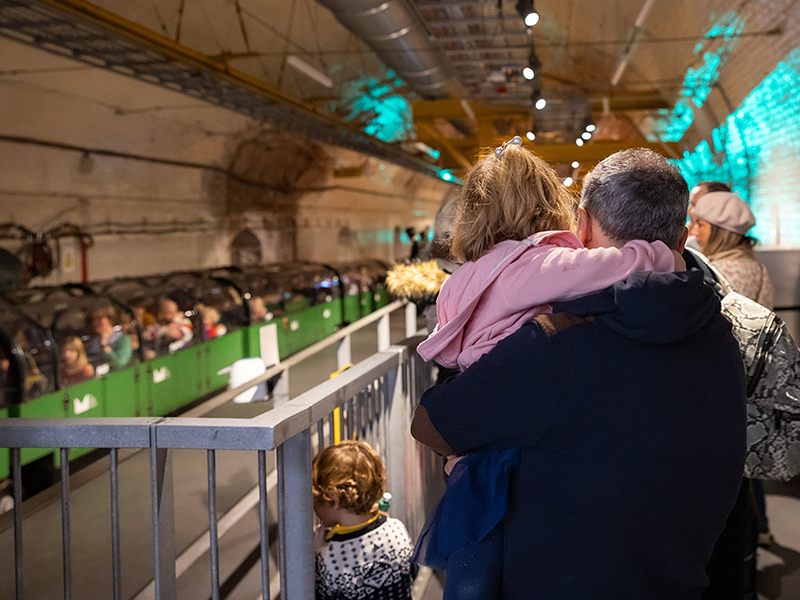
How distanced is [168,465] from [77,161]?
907 centimetres

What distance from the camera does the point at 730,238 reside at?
Answer: 3061 millimetres

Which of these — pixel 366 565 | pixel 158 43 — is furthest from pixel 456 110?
pixel 366 565

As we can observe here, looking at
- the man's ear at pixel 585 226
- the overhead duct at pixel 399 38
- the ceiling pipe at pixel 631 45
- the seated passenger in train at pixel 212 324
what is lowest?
the seated passenger in train at pixel 212 324

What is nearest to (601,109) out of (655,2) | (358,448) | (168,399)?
(655,2)

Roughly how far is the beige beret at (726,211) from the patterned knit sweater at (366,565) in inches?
76.9

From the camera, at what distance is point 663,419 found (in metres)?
1.22

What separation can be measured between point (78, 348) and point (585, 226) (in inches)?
216

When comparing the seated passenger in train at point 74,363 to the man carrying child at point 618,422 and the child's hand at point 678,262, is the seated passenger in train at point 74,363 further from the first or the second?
the child's hand at point 678,262

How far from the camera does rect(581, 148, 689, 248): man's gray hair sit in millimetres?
1308

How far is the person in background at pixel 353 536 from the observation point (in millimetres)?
2145

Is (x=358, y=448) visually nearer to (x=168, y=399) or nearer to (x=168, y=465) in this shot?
(x=168, y=465)

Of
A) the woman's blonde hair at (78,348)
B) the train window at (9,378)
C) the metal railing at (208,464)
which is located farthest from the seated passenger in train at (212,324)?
the metal railing at (208,464)

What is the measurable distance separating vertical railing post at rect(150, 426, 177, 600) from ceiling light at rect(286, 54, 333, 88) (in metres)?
12.7

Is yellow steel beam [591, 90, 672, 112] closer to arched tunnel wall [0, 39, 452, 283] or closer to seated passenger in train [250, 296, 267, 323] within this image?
arched tunnel wall [0, 39, 452, 283]
